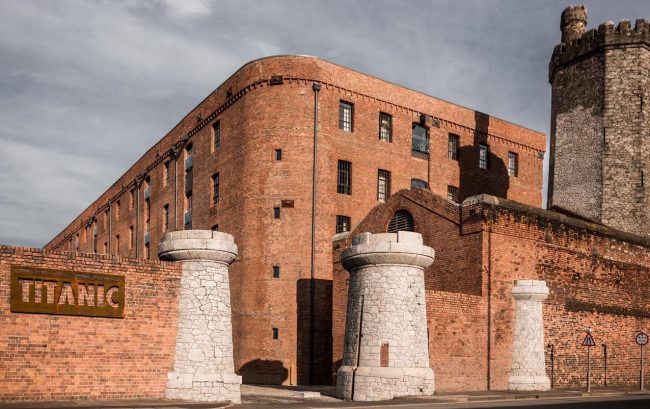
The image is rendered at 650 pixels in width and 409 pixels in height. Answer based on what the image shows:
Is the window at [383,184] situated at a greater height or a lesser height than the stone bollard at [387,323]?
greater

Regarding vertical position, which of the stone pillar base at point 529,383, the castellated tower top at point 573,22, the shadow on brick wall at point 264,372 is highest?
the castellated tower top at point 573,22

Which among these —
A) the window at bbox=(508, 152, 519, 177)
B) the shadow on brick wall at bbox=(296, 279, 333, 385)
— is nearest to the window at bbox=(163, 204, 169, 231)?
the shadow on brick wall at bbox=(296, 279, 333, 385)

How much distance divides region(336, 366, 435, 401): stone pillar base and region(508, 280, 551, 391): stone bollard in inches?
212

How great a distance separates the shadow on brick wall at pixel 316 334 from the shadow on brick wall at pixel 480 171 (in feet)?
36.1

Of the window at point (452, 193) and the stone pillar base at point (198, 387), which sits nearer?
the stone pillar base at point (198, 387)

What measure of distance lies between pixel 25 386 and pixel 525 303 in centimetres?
1568

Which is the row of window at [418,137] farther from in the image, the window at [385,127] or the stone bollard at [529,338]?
the stone bollard at [529,338]

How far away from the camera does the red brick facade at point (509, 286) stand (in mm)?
22156

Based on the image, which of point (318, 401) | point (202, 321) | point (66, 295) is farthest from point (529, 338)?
point (66, 295)

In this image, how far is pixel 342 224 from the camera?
32188 millimetres

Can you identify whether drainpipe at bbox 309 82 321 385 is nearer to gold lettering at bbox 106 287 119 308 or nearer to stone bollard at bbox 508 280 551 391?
stone bollard at bbox 508 280 551 391

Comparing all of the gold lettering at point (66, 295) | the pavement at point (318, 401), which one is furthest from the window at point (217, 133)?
the gold lettering at point (66, 295)

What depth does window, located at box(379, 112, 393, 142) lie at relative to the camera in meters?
34.3

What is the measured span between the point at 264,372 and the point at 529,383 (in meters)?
11.2
